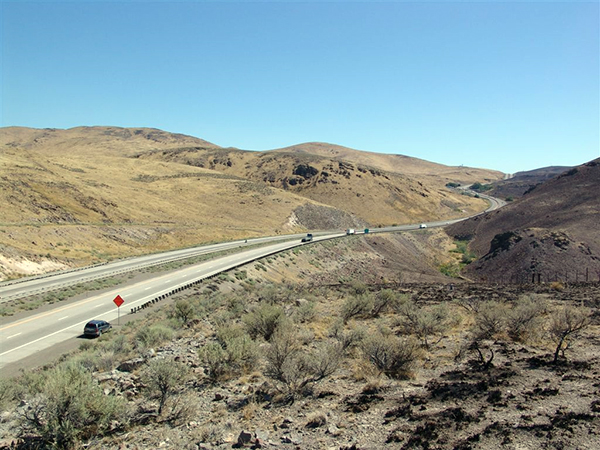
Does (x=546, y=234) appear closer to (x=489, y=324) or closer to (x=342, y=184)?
(x=489, y=324)

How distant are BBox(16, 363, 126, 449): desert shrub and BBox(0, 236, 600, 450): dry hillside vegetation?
0.09ft

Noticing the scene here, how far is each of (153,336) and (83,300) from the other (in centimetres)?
1404

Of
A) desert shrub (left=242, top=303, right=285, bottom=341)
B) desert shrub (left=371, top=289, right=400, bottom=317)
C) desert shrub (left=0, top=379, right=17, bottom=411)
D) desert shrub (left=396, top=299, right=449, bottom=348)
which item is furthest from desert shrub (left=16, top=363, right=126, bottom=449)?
desert shrub (left=371, top=289, right=400, bottom=317)

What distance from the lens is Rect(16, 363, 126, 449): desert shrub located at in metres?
7.95

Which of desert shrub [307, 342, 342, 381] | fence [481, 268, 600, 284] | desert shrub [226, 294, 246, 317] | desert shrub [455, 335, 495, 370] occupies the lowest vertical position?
fence [481, 268, 600, 284]

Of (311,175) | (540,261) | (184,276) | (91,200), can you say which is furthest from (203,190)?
(540,261)

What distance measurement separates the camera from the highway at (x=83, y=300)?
18.8m

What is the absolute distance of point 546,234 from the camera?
59781 millimetres

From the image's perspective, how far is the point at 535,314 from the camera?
17.3 m

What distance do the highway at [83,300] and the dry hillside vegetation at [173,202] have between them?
5.10 meters

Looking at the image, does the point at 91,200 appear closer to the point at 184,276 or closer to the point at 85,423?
the point at 184,276

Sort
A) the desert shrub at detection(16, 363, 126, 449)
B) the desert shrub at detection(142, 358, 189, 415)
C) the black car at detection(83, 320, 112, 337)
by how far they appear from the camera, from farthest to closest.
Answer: the black car at detection(83, 320, 112, 337)
the desert shrub at detection(142, 358, 189, 415)
the desert shrub at detection(16, 363, 126, 449)

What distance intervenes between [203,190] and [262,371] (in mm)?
88595

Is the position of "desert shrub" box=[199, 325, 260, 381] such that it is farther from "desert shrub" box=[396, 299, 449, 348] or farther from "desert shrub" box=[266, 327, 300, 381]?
"desert shrub" box=[396, 299, 449, 348]
